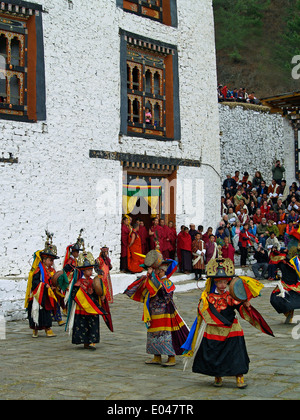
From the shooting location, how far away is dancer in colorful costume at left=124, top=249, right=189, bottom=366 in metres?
7.09

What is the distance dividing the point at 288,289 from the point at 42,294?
3972 millimetres

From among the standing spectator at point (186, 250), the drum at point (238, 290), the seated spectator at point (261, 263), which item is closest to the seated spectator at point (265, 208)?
the seated spectator at point (261, 263)

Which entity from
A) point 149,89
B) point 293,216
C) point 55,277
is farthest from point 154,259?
point 293,216

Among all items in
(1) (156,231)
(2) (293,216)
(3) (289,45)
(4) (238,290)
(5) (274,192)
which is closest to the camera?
(4) (238,290)

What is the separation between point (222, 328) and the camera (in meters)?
5.96

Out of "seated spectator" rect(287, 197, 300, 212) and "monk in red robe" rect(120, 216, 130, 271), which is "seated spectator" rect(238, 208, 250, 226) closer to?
"seated spectator" rect(287, 197, 300, 212)

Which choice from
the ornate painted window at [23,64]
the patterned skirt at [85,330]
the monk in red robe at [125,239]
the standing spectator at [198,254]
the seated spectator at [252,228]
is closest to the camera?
the patterned skirt at [85,330]

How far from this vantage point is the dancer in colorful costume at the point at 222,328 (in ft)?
19.1

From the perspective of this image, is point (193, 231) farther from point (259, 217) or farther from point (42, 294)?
point (42, 294)

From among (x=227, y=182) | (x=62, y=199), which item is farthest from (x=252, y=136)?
(x=62, y=199)

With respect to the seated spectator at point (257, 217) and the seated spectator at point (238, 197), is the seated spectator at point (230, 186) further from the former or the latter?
the seated spectator at point (257, 217)

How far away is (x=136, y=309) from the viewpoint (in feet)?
38.2

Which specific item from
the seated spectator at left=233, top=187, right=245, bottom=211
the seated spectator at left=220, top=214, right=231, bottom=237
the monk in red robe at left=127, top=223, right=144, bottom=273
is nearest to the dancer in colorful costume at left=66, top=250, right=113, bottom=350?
the monk in red robe at left=127, top=223, right=144, bottom=273

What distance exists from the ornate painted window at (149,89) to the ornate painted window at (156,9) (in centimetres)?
69
